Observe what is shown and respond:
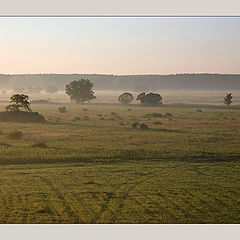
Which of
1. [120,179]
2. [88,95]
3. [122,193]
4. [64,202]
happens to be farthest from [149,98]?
[64,202]

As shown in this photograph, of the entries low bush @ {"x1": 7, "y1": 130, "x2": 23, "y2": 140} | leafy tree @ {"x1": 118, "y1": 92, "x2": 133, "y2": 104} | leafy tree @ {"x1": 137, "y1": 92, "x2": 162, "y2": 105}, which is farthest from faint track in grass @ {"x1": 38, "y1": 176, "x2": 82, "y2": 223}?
leafy tree @ {"x1": 118, "y1": 92, "x2": 133, "y2": 104}

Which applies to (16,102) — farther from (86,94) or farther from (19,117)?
(86,94)

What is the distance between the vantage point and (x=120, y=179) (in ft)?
64.7

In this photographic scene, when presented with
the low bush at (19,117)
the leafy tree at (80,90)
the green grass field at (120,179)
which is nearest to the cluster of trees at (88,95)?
the leafy tree at (80,90)

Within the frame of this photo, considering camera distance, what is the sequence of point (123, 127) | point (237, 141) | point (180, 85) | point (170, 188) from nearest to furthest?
point (170, 188) → point (237, 141) → point (123, 127) → point (180, 85)

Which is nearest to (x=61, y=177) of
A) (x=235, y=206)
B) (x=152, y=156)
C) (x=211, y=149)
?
(x=152, y=156)

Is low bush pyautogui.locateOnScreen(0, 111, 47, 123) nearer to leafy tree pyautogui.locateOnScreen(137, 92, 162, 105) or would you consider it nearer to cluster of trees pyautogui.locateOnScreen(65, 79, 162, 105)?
cluster of trees pyautogui.locateOnScreen(65, 79, 162, 105)

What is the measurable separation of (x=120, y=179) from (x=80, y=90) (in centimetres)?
6048

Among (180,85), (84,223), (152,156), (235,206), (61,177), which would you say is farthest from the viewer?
(180,85)

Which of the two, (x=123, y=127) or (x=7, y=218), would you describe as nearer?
(x=7, y=218)

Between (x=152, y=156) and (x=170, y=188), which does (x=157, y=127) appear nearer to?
(x=152, y=156)

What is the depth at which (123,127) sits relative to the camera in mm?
40906

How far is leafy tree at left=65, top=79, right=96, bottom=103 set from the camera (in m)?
76.2

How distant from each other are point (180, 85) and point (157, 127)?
4323 centimetres
